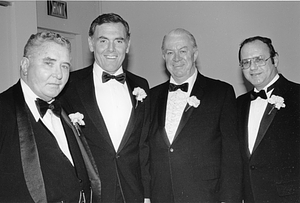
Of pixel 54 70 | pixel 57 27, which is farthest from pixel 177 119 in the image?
pixel 57 27

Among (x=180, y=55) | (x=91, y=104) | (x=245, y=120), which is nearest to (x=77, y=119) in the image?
(x=91, y=104)

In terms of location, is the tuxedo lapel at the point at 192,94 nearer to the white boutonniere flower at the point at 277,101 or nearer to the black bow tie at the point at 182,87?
the black bow tie at the point at 182,87

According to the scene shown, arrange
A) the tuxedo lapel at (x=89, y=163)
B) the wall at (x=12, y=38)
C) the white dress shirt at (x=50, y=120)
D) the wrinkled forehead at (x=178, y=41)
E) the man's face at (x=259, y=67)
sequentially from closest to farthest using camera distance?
the white dress shirt at (x=50, y=120) < the tuxedo lapel at (x=89, y=163) < the man's face at (x=259, y=67) < the wrinkled forehead at (x=178, y=41) < the wall at (x=12, y=38)

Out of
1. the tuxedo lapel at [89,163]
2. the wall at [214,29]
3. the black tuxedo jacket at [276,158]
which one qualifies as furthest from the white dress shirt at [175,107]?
the wall at [214,29]

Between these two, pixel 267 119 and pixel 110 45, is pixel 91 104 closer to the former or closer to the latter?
pixel 110 45

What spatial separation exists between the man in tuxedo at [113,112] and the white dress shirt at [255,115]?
81cm

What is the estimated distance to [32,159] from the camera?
231cm

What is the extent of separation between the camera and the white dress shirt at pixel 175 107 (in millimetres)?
3340

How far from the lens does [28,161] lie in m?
2.29

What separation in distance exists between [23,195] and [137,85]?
1456mm

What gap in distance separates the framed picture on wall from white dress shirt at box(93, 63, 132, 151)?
252 cm

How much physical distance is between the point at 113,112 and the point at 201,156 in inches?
29.7

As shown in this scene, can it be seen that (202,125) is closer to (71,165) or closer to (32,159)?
(71,165)

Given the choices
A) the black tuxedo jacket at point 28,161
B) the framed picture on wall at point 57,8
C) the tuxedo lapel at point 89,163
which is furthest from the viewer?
the framed picture on wall at point 57,8
